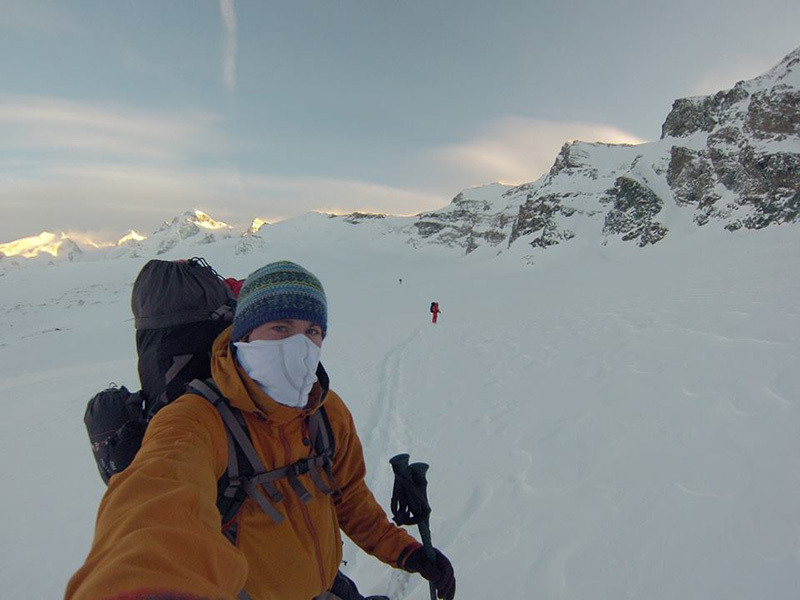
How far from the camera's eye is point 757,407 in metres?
4.18

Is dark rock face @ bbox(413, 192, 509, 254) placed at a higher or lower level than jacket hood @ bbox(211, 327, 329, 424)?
higher

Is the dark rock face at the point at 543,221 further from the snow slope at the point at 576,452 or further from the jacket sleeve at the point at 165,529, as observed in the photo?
the jacket sleeve at the point at 165,529

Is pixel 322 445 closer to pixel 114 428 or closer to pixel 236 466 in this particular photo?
pixel 236 466

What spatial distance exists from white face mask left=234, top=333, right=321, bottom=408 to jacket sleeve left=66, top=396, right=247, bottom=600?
0.32 m

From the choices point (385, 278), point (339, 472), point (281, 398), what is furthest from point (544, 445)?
point (385, 278)

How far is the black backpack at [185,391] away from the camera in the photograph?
1725mm

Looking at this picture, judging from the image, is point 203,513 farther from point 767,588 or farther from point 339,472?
point 767,588

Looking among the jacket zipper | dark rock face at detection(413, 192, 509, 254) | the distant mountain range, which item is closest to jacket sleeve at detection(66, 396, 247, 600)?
the jacket zipper

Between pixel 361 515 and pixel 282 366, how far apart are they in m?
1.08

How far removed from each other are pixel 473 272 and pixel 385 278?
11.7 m

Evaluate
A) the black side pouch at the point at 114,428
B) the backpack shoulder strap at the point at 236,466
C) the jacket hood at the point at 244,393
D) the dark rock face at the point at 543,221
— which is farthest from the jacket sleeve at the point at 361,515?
the dark rock face at the point at 543,221

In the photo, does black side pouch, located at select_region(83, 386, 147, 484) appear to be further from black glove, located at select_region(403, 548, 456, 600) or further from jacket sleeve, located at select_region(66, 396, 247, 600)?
black glove, located at select_region(403, 548, 456, 600)

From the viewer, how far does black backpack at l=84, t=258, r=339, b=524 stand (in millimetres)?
1725

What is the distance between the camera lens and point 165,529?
1.07 m
